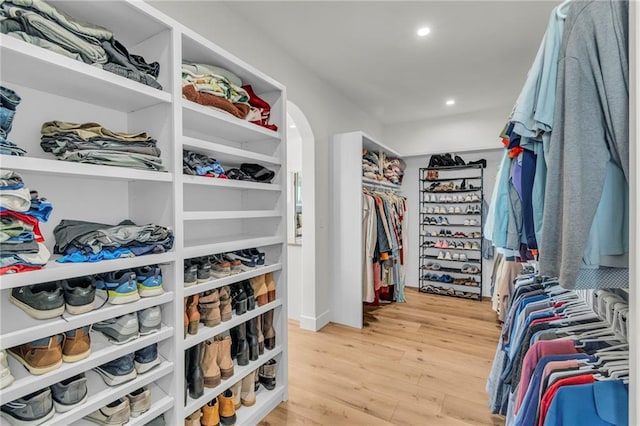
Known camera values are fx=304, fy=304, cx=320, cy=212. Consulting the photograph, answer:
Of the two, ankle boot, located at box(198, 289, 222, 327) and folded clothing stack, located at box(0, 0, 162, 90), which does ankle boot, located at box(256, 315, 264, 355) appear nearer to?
ankle boot, located at box(198, 289, 222, 327)

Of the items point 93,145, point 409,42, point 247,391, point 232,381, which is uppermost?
point 409,42

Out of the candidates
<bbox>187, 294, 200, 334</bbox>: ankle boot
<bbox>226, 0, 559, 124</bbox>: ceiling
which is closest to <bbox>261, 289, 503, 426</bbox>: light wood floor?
<bbox>187, 294, 200, 334</bbox>: ankle boot

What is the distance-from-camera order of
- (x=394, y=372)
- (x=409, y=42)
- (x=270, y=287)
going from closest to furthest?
(x=270, y=287) → (x=394, y=372) → (x=409, y=42)

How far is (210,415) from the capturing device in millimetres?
1541

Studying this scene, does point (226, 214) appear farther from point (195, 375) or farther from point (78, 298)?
point (195, 375)

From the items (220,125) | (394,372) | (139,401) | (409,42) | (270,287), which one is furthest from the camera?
(409,42)

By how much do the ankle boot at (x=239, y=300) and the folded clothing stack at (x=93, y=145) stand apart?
32.7 inches

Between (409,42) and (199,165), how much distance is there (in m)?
2.01

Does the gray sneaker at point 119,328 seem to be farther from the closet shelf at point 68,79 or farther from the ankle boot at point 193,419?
the closet shelf at point 68,79

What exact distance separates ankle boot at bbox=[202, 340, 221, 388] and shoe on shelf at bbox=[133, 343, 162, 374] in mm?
311

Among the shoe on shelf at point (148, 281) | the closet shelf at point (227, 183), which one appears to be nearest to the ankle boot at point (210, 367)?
the shoe on shelf at point (148, 281)

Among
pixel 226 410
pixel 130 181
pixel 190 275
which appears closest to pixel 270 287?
pixel 190 275

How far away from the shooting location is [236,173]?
1764mm

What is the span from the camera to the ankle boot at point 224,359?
162 centimetres
